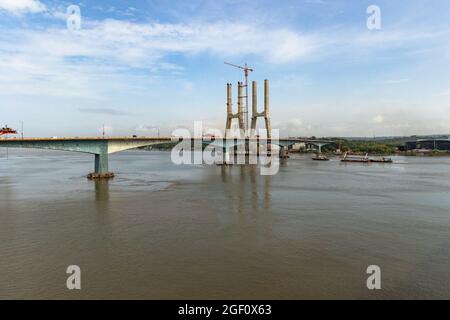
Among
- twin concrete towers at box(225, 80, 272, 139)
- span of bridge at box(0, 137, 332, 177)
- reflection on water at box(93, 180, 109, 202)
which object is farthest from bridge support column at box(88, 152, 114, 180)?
twin concrete towers at box(225, 80, 272, 139)

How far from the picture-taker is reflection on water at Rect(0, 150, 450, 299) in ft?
24.3

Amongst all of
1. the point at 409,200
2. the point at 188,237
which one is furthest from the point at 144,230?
the point at 409,200

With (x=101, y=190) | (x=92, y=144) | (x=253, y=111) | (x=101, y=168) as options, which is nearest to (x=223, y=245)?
(x=101, y=190)

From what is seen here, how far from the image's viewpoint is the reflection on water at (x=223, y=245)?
741 centimetres

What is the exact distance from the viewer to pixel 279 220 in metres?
13.7

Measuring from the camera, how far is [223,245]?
10406 mm

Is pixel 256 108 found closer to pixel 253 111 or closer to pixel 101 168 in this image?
pixel 253 111

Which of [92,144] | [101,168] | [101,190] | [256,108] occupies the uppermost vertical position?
[256,108]

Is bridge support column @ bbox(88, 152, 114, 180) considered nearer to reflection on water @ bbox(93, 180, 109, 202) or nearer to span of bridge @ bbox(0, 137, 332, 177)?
span of bridge @ bbox(0, 137, 332, 177)

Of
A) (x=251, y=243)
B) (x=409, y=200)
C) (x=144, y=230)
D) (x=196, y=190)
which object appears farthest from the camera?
(x=196, y=190)

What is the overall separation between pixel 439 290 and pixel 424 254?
245 cm

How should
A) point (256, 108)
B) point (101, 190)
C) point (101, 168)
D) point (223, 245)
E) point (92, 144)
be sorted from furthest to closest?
point (256, 108) < point (101, 168) < point (92, 144) < point (101, 190) < point (223, 245)
